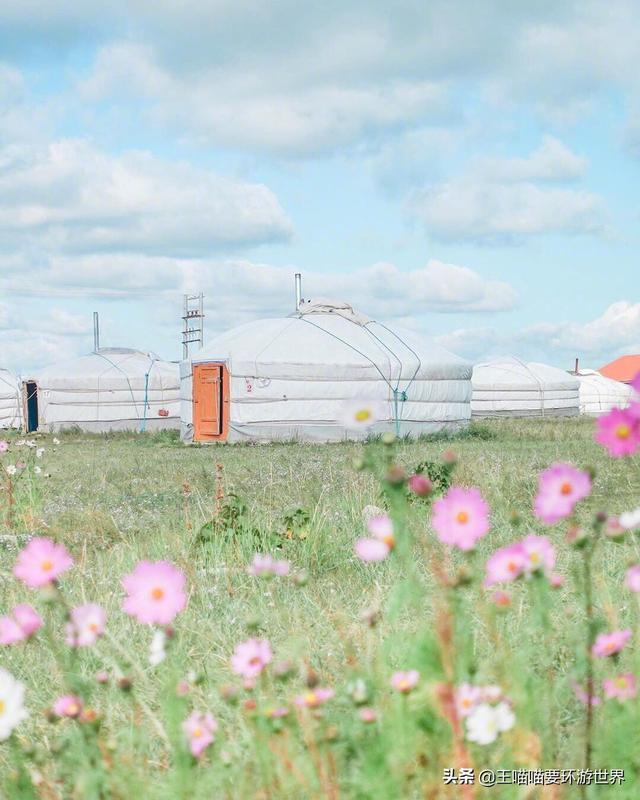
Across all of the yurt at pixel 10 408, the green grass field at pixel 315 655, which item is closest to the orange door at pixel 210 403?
the yurt at pixel 10 408

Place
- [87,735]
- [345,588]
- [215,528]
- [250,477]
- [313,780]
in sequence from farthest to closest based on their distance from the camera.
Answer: [250,477] < [215,528] < [345,588] < [313,780] < [87,735]

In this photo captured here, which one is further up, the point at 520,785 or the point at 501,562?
the point at 501,562

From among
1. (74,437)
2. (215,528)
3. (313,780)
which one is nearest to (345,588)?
(215,528)

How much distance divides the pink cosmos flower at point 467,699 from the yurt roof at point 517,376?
27.7m

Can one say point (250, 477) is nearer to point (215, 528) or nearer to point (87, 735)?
point (215, 528)

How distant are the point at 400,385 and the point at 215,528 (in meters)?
13.3

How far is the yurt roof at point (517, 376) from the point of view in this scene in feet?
95.8

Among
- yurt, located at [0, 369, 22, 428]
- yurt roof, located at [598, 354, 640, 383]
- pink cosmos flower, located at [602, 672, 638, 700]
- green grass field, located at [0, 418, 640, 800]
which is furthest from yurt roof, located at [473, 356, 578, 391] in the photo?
pink cosmos flower, located at [602, 672, 638, 700]

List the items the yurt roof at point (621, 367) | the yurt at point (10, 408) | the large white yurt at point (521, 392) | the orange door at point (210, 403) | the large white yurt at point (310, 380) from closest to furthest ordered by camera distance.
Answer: the large white yurt at point (310, 380) < the orange door at point (210, 403) < the yurt at point (10, 408) < the large white yurt at point (521, 392) < the yurt roof at point (621, 367)

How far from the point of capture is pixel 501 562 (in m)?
1.38

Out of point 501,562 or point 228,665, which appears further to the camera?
point 228,665

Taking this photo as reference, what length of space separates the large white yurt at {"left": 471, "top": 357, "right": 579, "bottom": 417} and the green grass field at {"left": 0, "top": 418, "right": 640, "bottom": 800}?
839 inches

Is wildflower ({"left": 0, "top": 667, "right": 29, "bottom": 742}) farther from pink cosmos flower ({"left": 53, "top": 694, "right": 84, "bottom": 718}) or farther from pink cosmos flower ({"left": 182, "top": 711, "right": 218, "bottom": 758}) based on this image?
pink cosmos flower ({"left": 182, "top": 711, "right": 218, "bottom": 758})

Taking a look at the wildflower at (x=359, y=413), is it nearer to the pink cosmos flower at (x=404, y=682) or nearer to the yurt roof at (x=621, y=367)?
the pink cosmos flower at (x=404, y=682)
